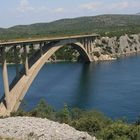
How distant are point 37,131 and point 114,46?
94.1m

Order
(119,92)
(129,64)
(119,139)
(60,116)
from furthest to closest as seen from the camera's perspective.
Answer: (129,64), (119,92), (60,116), (119,139)

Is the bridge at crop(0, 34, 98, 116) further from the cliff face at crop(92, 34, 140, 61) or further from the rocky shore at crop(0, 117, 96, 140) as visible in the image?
Result: the cliff face at crop(92, 34, 140, 61)

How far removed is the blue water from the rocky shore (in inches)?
934

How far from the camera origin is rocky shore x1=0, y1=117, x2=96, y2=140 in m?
19.5

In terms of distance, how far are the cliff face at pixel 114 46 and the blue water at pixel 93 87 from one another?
7.94m

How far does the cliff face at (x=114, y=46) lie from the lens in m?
106

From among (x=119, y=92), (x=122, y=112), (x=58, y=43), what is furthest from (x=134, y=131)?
(x=58, y=43)

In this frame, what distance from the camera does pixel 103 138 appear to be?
80.3 ft

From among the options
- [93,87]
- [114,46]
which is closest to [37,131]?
[93,87]

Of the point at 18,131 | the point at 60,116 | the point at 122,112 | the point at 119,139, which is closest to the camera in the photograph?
the point at 18,131

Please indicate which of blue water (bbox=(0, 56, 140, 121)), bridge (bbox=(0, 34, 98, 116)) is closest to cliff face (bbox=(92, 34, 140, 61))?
blue water (bbox=(0, 56, 140, 121))

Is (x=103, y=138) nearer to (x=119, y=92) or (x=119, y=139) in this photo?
(x=119, y=139)

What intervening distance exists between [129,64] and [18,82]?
153ft

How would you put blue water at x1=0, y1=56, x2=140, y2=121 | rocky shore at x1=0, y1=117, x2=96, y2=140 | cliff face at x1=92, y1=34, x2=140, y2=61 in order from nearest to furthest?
rocky shore at x1=0, y1=117, x2=96, y2=140, blue water at x1=0, y1=56, x2=140, y2=121, cliff face at x1=92, y1=34, x2=140, y2=61
